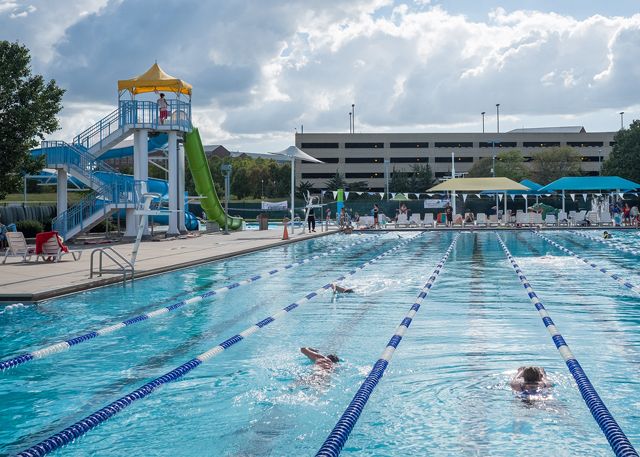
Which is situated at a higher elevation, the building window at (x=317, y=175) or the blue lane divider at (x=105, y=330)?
the building window at (x=317, y=175)

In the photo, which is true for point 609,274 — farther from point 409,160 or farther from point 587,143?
point 587,143

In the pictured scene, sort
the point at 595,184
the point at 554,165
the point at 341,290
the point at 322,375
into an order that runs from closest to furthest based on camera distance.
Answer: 1. the point at 322,375
2. the point at 341,290
3. the point at 595,184
4. the point at 554,165

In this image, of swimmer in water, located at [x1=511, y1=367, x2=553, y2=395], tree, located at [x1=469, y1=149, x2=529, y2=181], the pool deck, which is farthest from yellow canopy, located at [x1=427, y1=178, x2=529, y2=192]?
tree, located at [x1=469, y1=149, x2=529, y2=181]

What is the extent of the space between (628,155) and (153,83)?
153 feet

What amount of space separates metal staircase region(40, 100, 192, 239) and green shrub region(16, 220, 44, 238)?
1.76 metres

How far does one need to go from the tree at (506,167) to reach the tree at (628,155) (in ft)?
58.3

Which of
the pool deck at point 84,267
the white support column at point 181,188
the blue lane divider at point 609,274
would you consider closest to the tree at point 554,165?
the white support column at point 181,188

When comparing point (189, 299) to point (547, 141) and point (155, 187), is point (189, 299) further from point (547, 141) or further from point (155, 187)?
point (547, 141)

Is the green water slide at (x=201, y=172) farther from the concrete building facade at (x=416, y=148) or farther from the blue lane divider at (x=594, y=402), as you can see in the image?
the concrete building facade at (x=416, y=148)

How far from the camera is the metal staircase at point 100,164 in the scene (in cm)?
2506

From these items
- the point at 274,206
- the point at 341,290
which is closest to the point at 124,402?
the point at 341,290

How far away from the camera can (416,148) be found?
101812 mm

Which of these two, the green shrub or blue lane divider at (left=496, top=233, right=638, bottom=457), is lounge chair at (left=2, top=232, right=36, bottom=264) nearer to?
the green shrub

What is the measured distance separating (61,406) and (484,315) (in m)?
6.03
